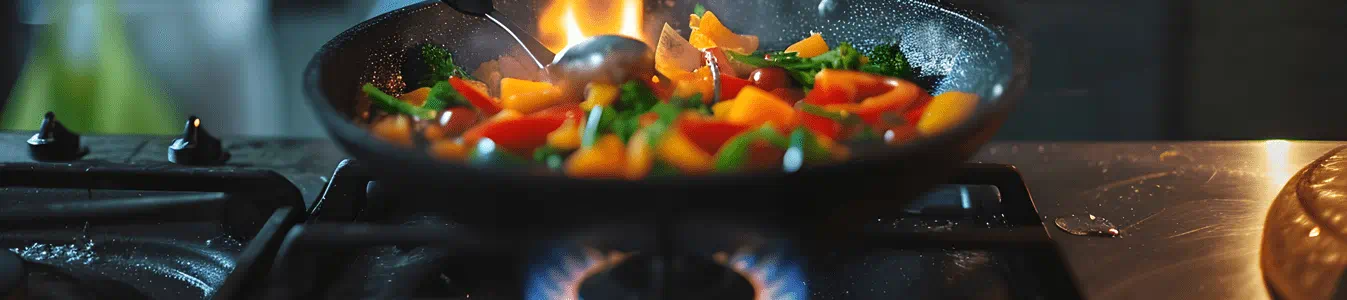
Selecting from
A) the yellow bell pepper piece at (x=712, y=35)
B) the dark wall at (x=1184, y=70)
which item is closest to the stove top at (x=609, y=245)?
the yellow bell pepper piece at (x=712, y=35)

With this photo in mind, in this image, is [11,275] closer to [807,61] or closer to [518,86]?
[518,86]

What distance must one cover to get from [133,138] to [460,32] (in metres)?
0.59

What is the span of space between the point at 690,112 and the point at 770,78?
23 centimetres

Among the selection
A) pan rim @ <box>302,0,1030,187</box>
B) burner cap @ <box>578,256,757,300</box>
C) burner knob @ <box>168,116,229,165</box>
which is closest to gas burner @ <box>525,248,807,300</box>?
burner cap @ <box>578,256,757,300</box>

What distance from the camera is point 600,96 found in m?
Result: 0.70

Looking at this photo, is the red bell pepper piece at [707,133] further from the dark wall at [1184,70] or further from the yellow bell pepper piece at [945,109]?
the dark wall at [1184,70]

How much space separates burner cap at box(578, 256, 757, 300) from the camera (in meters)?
0.67

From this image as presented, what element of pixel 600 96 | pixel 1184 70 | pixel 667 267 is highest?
pixel 600 96

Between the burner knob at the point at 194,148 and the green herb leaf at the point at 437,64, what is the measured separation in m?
0.41

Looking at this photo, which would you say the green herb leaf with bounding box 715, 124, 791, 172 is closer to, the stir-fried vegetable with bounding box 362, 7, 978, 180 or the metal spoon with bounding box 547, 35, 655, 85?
the stir-fried vegetable with bounding box 362, 7, 978, 180

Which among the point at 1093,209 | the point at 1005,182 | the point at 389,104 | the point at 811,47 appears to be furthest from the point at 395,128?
the point at 1093,209

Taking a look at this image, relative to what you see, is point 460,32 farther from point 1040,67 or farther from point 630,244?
point 1040,67

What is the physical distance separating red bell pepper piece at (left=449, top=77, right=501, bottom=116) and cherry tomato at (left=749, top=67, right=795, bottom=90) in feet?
0.72

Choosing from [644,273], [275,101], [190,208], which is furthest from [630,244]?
[275,101]
